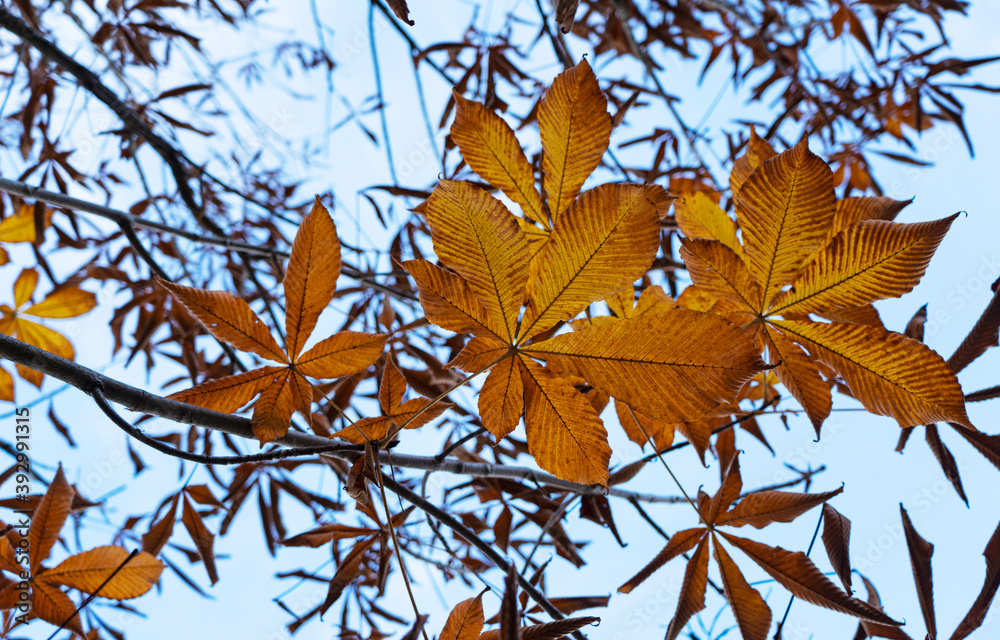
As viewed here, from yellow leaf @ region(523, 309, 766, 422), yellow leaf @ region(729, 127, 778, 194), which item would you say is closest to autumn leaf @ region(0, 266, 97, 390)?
yellow leaf @ region(523, 309, 766, 422)

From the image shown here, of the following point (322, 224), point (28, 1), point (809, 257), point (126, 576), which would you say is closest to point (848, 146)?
point (809, 257)

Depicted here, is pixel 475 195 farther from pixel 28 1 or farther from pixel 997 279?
pixel 28 1

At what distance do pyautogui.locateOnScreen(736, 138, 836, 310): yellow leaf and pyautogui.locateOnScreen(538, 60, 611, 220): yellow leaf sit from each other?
12 centimetres

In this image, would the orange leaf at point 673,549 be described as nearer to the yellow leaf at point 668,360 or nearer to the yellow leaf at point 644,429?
the yellow leaf at point 644,429

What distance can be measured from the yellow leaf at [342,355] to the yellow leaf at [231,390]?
2 centimetres

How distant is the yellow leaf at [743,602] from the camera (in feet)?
1.58

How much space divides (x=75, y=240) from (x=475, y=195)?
4.38 feet

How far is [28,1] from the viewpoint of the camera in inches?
40.1

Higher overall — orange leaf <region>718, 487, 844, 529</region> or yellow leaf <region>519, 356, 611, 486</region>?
yellow leaf <region>519, 356, 611, 486</region>

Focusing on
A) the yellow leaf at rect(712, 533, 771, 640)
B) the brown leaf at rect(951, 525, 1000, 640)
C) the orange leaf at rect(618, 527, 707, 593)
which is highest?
the orange leaf at rect(618, 527, 707, 593)

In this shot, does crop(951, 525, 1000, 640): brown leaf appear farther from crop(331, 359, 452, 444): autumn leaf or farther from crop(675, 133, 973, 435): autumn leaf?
→ crop(331, 359, 452, 444): autumn leaf

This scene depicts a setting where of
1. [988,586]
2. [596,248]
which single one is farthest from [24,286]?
[988,586]

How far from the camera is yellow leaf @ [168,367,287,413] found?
0.41 m

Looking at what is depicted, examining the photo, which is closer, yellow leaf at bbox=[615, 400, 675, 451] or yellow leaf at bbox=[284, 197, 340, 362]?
yellow leaf at bbox=[284, 197, 340, 362]
